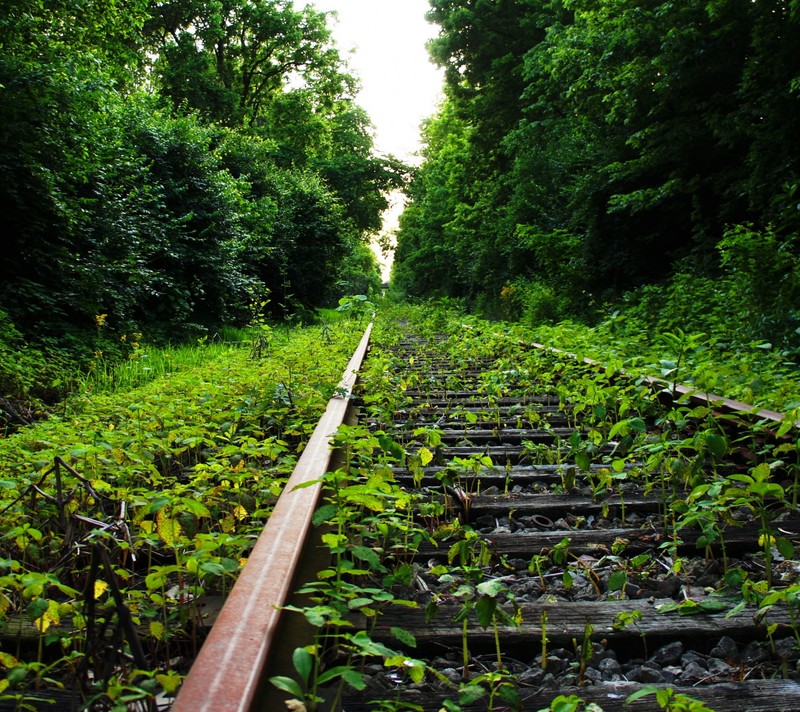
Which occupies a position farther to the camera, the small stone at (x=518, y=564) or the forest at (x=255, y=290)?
the small stone at (x=518, y=564)

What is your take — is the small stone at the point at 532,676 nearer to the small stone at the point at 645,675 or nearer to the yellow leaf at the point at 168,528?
the small stone at the point at 645,675

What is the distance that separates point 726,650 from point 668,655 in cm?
16

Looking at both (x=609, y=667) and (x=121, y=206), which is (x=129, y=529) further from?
(x=121, y=206)

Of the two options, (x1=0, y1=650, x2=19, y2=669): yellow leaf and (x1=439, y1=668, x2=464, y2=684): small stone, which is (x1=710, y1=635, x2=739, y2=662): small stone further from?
(x1=0, y1=650, x2=19, y2=669): yellow leaf

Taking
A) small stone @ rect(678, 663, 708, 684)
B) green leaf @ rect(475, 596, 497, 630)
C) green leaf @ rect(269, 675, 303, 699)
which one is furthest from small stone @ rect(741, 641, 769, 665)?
green leaf @ rect(269, 675, 303, 699)

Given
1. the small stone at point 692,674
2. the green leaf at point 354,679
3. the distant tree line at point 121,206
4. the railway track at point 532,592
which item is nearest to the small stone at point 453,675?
the railway track at point 532,592

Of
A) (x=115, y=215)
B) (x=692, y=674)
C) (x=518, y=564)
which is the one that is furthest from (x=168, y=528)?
(x=115, y=215)

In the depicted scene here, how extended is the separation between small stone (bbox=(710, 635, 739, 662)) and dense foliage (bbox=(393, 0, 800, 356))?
208 inches

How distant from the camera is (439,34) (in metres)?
22.6

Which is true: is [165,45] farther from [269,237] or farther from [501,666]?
[501,666]

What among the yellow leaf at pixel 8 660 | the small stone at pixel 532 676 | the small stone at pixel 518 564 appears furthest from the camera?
the small stone at pixel 518 564

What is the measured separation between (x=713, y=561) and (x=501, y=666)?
3.29ft

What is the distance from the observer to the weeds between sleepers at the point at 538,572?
1.44 metres

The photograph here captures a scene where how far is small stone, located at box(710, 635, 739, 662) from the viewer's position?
5.09 feet
